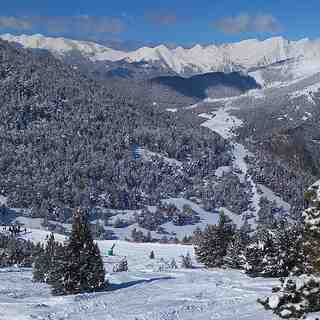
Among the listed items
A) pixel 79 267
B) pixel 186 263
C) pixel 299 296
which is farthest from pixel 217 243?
pixel 299 296

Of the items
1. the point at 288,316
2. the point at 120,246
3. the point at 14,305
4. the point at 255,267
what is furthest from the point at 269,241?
the point at 120,246

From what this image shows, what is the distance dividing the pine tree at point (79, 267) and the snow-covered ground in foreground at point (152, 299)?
150 centimetres

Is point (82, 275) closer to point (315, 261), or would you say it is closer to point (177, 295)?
point (177, 295)

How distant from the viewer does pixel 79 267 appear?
49.7 metres

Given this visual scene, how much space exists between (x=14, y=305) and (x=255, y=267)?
22.8 metres

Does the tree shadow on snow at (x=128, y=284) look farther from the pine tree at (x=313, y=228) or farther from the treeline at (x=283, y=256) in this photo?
the pine tree at (x=313, y=228)

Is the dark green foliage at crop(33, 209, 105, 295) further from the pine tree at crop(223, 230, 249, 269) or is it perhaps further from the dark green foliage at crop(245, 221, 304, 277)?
the pine tree at crop(223, 230, 249, 269)

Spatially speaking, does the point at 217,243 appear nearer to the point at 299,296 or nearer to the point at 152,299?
the point at 152,299

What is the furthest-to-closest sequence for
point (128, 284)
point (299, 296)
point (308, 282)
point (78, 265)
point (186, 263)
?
point (186, 263), point (128, 284), point (78, 265), point (299, 296), point (308, 282)

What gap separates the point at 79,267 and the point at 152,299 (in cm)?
928

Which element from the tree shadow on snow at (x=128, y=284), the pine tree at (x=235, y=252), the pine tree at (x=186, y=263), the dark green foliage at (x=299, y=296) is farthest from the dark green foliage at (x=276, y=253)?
the pine tree at (x=186, y=263)

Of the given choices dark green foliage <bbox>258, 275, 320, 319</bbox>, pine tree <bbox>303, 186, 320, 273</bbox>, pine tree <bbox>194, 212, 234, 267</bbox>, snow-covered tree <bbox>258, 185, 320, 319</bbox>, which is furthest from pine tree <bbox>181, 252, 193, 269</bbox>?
pine tree <bbox>303, 186, 320, 273</bbox>

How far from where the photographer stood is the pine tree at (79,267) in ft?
161

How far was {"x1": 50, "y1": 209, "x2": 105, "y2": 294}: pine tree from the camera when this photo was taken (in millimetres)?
48969
